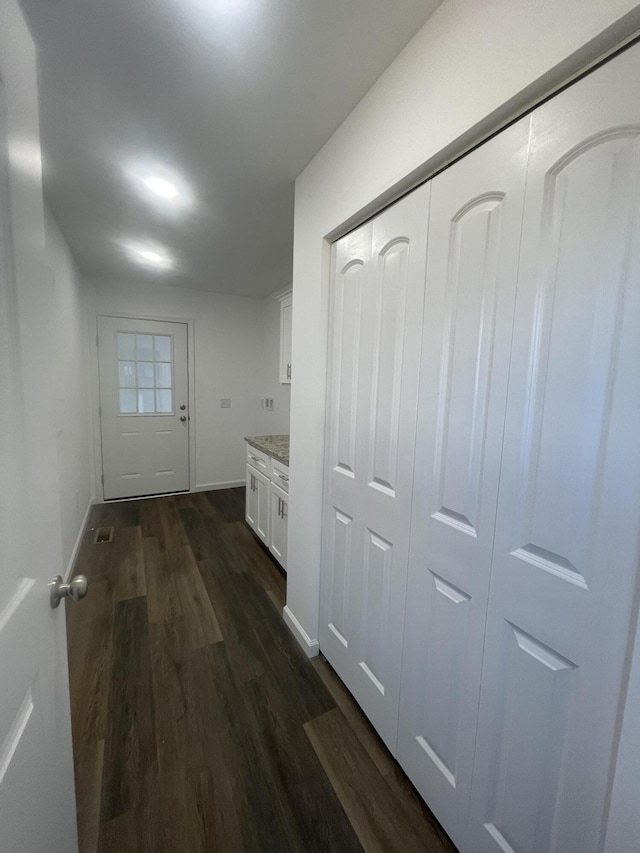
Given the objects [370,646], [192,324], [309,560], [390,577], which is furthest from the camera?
[192,324]

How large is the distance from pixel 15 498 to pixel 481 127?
1.32 meters

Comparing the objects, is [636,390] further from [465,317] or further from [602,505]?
[465,317]

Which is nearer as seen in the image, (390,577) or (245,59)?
(245,59)

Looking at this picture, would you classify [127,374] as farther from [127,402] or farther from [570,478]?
[570,478]

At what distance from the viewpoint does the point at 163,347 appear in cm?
387

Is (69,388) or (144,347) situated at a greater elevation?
→ (144,347)

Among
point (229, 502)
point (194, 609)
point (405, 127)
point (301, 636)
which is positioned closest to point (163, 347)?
point (229, 502)

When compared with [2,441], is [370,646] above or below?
below

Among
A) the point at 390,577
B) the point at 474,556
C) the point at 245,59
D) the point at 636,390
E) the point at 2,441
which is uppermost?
the point at 245,59

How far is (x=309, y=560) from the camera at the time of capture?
172 centimetres

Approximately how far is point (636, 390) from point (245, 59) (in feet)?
4.86

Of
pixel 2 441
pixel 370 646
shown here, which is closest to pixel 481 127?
pixel 2 441

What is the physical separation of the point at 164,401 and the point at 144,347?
0.64 m

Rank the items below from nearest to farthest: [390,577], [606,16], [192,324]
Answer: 1. [606,16]
2. [390,577]
3. [192,324]
